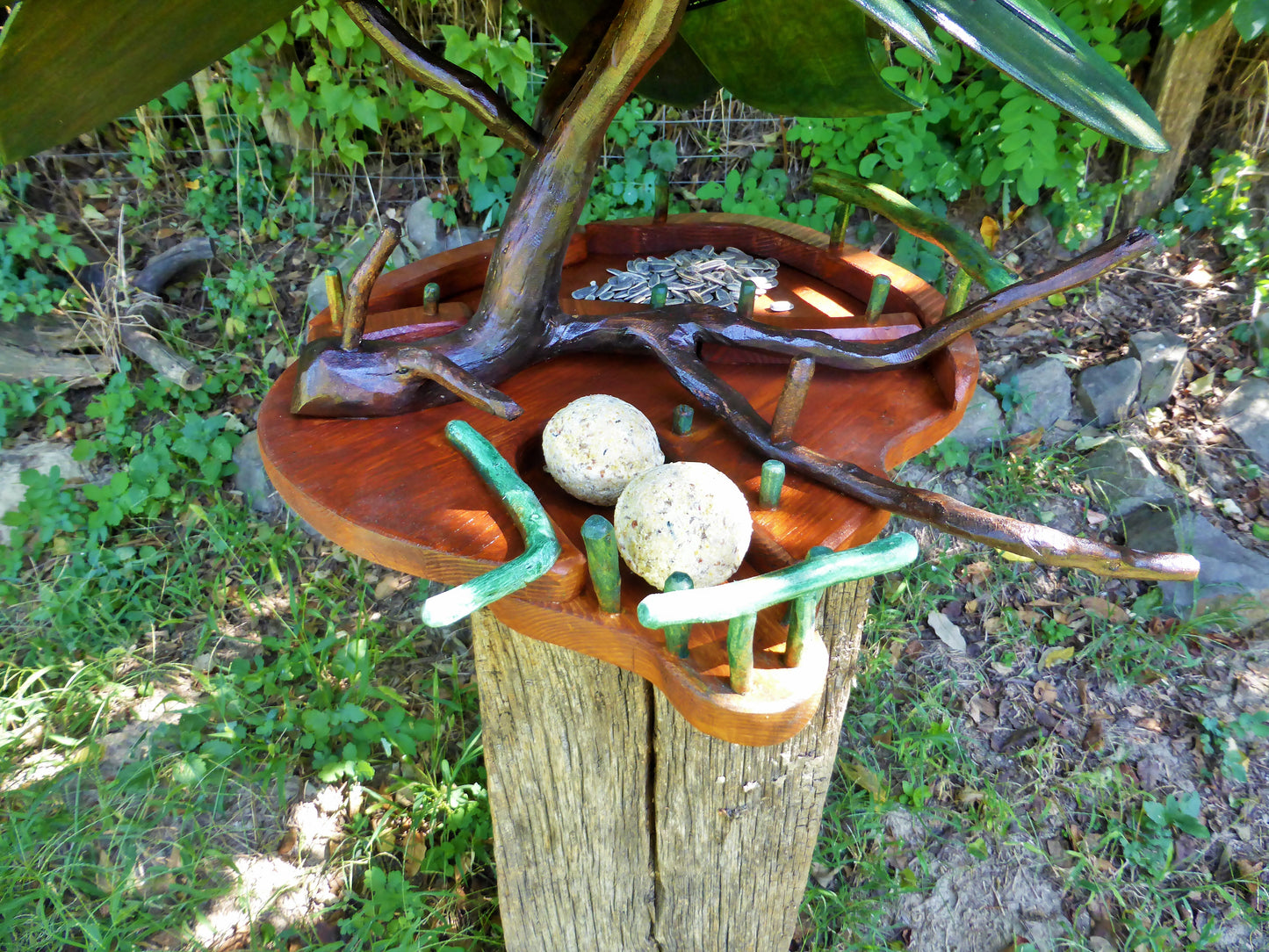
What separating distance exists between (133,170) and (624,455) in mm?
2454

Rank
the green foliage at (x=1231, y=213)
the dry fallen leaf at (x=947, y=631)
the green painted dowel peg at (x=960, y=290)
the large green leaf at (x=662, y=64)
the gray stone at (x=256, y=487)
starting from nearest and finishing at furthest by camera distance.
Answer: the green painted dowel peg at (x=960, y=290), the large green leaf at (x=662, y=64), the dry fallen leaf at (x=947, y=631), the gray stone at (x=256, y=487), the green foliage at (x=1231, y=213)

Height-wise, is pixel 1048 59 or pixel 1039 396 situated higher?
pixel 1048 59

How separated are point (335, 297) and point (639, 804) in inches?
33.4

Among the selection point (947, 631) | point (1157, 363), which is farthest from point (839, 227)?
point (1157, 363)

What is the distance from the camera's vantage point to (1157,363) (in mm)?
2381

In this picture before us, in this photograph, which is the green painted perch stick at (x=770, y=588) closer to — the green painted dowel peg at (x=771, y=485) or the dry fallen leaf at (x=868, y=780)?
the green painted dowel peg at (x=771, y=485)

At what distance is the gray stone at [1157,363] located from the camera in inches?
93.6

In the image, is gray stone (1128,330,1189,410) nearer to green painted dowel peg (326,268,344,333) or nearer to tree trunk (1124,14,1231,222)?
tree trunk (1124,14,1231,222)

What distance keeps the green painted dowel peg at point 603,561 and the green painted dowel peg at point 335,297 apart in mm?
472

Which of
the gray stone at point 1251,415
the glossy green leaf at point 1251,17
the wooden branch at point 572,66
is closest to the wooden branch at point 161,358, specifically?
the wooden branch at point 572,66

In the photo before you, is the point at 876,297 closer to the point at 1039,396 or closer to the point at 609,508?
the point at 609,508

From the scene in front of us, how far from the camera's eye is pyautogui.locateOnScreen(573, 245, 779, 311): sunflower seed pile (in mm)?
Answer: 1341

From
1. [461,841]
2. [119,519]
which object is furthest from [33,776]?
[461,841]

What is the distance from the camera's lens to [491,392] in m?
0.89
